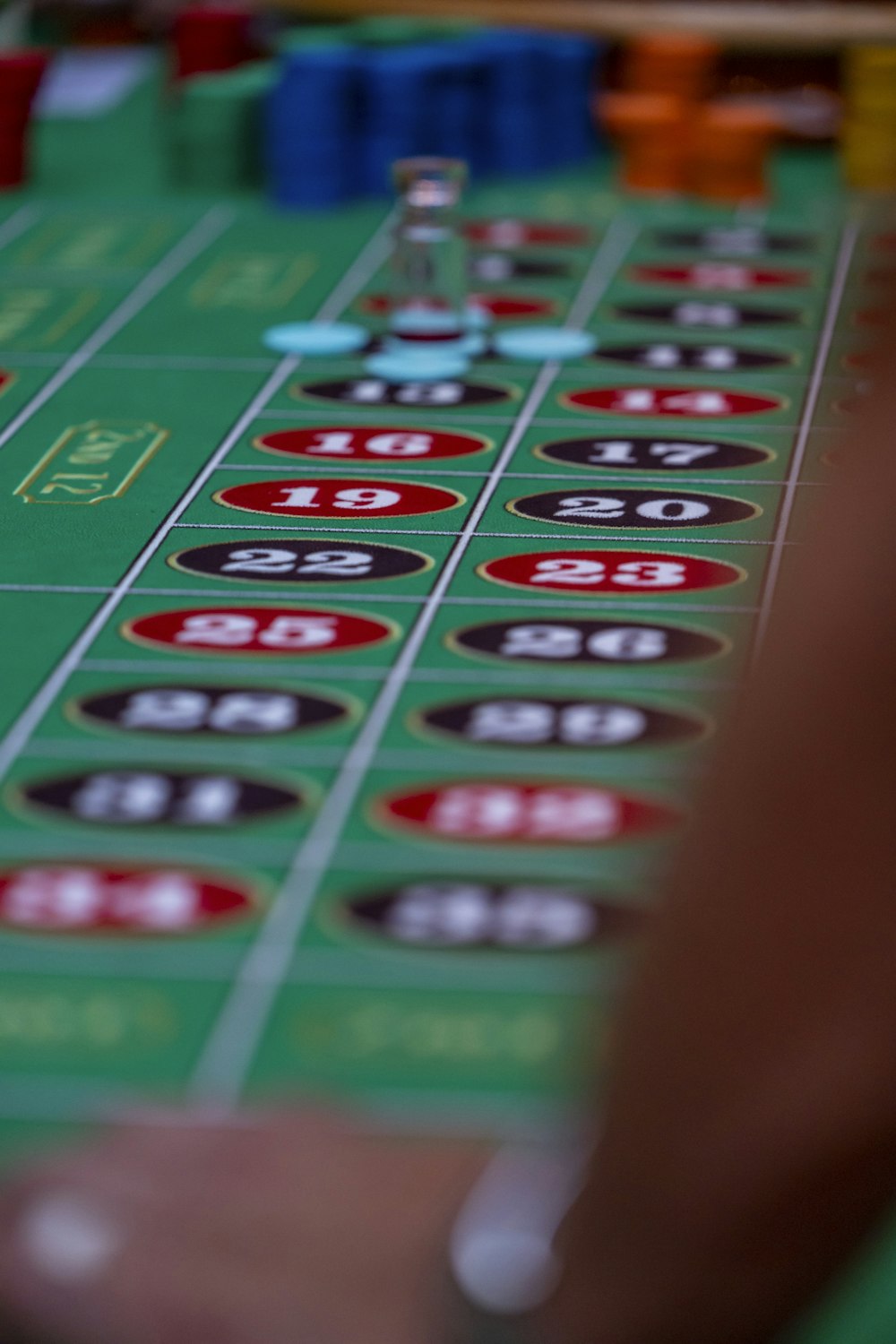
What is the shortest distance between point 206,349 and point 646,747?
224 centimetres

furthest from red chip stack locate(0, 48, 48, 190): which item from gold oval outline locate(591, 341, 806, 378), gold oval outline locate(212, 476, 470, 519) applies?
gold oval outline locate(212, 476, 470, 519)

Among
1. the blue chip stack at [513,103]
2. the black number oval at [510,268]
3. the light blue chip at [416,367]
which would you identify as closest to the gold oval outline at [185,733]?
the light blue chip at [416,367]

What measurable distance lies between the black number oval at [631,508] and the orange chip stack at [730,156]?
266 centimetres

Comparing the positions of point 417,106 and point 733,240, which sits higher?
point 417,106

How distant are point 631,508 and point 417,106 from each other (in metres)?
2.82

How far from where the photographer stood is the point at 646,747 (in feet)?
8.66

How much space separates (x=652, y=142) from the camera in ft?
20.3

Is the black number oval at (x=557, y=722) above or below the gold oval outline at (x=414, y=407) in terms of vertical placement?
above

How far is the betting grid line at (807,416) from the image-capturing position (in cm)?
318

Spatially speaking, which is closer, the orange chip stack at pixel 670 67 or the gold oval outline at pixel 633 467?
the gold oval outline at pixel 633 467

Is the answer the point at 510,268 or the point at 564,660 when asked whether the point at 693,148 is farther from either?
the point at 564,660

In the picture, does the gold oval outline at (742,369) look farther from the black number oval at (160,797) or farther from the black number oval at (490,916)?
the black number oval at (490,916)

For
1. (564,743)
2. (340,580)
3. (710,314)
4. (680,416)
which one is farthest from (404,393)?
(564,743)

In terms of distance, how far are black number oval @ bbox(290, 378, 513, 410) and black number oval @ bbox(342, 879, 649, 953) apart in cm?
204
